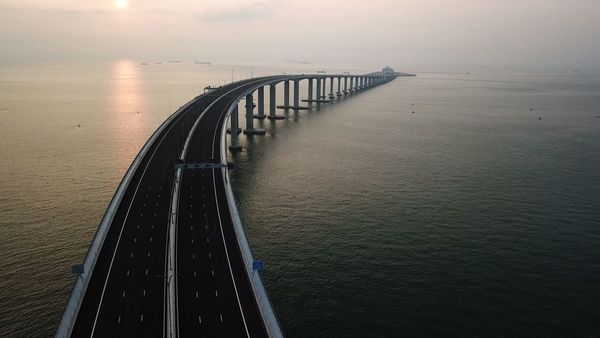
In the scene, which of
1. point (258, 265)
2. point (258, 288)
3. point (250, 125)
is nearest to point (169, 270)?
point (258, 265)

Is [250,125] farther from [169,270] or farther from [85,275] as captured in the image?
[85,275]

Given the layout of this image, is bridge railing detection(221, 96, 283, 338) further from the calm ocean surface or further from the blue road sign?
the calm ocean surface

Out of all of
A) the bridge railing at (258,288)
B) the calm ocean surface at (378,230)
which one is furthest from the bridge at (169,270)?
the calm ocean surface at (378,230)

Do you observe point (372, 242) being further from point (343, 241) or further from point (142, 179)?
point (142, 179)

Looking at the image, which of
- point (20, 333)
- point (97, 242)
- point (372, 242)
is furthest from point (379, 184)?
point (20, 333)

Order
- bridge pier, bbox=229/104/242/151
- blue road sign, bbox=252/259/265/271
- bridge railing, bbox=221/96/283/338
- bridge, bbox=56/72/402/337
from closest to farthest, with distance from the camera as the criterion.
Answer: bridge railing, bbox=221/96/283/338, bridge, bbox=56/72/402/337, blue road sign, bbox=252/259/265/271, bridge pier, bbox=229/104/242/151

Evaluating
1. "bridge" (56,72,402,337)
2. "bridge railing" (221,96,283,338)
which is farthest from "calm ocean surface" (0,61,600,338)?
"bridge" (56,72,402,337)

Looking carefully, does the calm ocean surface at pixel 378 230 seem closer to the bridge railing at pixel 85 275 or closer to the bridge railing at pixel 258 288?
the bridge railing at pixel 258 288

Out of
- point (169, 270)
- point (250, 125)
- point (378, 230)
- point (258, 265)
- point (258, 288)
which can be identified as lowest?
point (378, 230)
